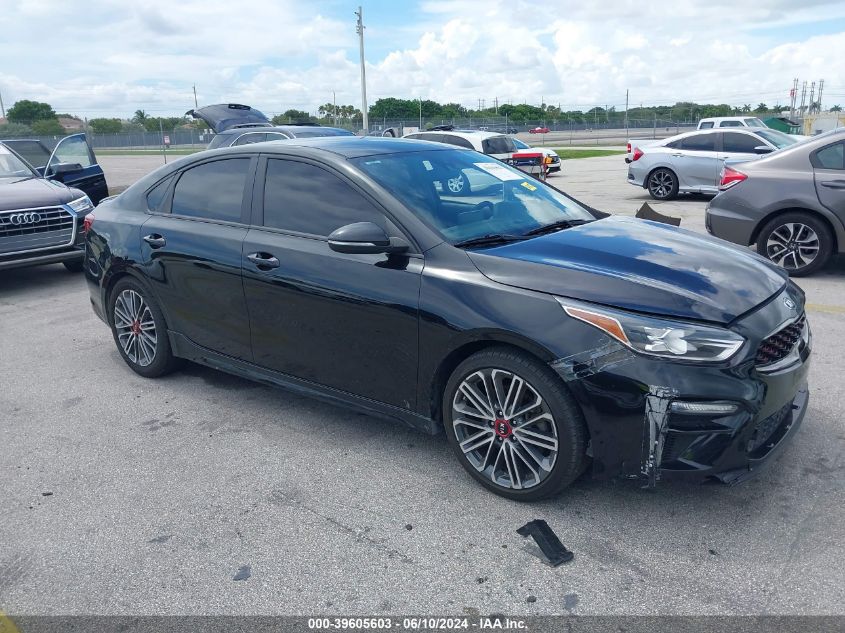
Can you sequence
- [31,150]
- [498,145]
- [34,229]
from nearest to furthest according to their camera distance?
[34,229], [31,150], [498,145]

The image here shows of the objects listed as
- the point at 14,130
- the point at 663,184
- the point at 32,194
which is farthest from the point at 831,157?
the point at 14,130

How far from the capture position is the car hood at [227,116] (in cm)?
1531

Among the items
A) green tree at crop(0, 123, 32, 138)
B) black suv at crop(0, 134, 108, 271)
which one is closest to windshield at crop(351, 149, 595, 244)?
black suv at crop(0, 134, 108, 271)

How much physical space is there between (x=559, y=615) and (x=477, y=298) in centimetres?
135

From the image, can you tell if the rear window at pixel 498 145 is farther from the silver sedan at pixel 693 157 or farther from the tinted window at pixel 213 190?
the tinted window at pixel 213 190

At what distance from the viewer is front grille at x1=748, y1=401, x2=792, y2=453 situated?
2969 mm

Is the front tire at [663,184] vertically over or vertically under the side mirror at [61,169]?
under

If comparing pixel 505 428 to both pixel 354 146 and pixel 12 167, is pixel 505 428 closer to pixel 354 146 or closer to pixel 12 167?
pixel 354 146

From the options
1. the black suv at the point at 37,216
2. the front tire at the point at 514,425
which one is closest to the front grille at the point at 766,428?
the front tire at the point at 514,425

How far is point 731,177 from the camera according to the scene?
26.0 feet

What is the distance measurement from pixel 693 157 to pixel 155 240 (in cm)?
1215

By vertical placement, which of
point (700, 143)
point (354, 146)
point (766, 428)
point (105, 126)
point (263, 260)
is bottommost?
point (766, 428)

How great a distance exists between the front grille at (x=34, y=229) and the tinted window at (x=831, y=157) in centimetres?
822

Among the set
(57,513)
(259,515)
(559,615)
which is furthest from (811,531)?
(57,513)
